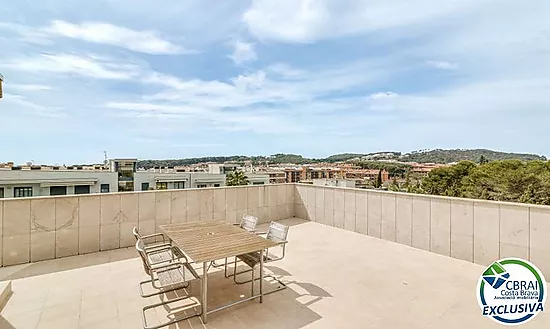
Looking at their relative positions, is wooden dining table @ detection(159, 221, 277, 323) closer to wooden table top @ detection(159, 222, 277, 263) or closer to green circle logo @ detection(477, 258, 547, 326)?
wooden table top @ detection(159, 222, 277, 263)

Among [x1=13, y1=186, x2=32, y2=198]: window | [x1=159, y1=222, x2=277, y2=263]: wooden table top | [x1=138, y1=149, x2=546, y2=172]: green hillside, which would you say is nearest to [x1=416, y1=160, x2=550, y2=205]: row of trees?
[x1=138, y1=149, x2=546, y2=172]: green hillside

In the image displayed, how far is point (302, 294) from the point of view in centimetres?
323

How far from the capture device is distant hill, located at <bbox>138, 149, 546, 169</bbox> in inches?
800

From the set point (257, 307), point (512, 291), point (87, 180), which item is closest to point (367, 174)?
point (87, 180)

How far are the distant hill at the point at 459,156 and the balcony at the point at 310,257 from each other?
16.5 m

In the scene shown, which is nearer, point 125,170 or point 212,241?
point 212,241

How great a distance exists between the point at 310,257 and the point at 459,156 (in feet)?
75.3

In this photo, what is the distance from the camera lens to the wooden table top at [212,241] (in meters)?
2.70

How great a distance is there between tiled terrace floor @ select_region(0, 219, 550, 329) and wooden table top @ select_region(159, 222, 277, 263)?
621 millimetres

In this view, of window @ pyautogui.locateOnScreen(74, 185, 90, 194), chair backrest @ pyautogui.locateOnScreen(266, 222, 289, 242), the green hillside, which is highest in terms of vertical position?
the green hillside

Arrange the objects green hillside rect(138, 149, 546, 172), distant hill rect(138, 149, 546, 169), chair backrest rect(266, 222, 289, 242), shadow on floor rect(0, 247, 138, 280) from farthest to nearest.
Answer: distant hill rect(138, 149, 546, 169), green hillside rect(138, 149, 546, 172), shadow on floor rect(0, 247, 138, 280), chair backrest rect(266, 222, 289, 242)

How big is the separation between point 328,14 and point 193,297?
6.71 meters

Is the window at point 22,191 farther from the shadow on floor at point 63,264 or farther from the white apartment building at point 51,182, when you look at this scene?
the shadow on floor at point 63,264

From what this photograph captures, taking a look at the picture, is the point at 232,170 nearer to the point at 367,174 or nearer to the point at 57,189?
the point at 367,174
